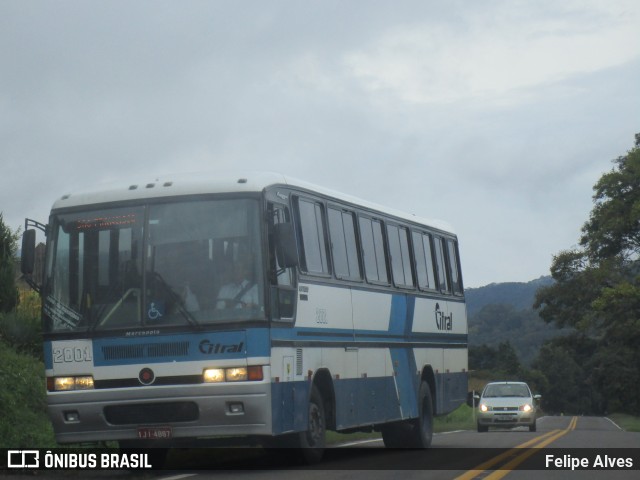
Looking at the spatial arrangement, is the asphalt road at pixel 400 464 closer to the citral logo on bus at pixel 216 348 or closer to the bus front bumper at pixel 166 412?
the bus front bumper at pixel 166 412

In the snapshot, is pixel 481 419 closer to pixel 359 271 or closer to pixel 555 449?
pixel 555 449

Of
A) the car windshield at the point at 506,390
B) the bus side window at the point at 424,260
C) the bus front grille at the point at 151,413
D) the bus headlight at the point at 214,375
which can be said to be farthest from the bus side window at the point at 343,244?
the car windshield at the point at 506,390

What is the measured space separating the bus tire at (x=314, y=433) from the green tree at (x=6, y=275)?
11892mm

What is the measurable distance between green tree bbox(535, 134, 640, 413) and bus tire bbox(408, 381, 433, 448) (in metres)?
30.0

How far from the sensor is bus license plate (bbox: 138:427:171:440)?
1419 cm

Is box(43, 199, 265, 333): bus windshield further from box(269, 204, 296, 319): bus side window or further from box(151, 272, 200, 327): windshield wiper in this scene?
box(269, 204, 296, 319): bus side window

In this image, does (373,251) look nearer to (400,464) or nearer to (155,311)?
(400,464)

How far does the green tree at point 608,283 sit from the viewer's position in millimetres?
52688

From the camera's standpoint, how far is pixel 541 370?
164 m

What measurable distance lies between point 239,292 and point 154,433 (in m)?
1.84

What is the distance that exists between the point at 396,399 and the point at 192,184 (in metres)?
6.07

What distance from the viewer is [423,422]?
21.0 meters

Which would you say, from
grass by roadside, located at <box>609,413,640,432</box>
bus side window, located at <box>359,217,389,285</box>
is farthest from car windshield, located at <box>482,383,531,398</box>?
bus side window, located at <box>359,217,389,285</box>

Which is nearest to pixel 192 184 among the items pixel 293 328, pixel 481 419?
pixel 293 328
